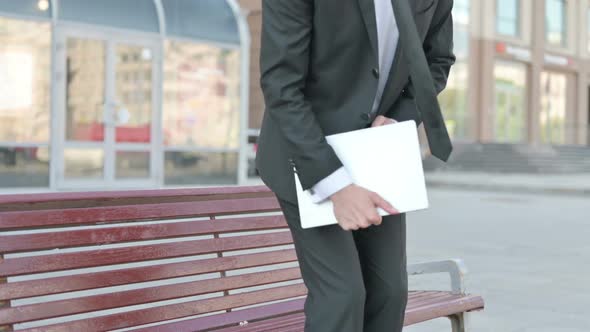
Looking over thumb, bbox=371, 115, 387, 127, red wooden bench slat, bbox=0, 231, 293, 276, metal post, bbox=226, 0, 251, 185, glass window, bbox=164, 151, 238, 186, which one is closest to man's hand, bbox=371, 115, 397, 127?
thumb, bbox=371, 115, 387, 127

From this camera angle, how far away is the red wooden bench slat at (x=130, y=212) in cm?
277

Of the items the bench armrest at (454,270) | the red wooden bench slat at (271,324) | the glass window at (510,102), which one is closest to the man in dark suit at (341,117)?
the red wooden bench slat at (271,324)

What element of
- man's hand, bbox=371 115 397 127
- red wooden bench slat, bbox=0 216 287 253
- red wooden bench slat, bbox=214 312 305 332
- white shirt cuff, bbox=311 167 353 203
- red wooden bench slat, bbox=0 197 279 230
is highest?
man's hand, bbox=371 115 397 127

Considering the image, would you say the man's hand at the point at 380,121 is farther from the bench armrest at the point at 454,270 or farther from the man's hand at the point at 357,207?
the bench armrest at the point at 454,270

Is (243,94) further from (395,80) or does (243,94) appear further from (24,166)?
(395,80)

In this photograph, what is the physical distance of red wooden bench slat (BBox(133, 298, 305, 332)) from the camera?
9.74ft

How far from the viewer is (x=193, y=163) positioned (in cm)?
1612

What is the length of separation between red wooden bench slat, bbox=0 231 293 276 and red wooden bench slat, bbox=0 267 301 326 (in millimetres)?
112

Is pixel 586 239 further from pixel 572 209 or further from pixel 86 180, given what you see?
pixel 86 180

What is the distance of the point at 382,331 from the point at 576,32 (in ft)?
153

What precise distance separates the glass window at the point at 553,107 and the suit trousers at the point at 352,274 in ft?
140

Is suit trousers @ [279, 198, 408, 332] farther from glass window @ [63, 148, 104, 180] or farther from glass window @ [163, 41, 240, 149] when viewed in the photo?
glass window @ [163, 41, 240, 149]

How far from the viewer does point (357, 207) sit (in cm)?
202

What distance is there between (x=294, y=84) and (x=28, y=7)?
40.8 feet
